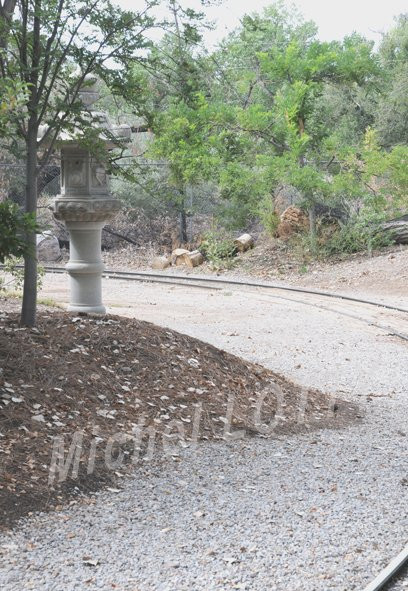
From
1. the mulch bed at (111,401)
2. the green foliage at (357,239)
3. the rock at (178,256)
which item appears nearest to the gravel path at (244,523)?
the mulch bed at (111,401)

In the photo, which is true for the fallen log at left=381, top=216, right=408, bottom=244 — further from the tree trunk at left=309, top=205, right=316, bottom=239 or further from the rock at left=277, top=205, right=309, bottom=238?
the rock at left=277, top=205, right=309, bottom=238

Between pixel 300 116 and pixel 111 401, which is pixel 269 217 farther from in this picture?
pixel 111 401

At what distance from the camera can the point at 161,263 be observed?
22.4 metres

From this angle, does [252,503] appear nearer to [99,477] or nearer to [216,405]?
[99,477]

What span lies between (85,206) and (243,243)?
13.4 metres

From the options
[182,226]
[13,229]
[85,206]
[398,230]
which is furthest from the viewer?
[182,226]

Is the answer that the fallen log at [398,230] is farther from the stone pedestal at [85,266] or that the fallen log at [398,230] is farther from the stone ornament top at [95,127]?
the stone pedestal at [85,266]

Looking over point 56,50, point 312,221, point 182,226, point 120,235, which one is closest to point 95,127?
point 56,50

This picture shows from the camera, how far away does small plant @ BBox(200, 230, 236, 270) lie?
21.8 metres

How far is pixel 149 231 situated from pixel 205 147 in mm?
3692

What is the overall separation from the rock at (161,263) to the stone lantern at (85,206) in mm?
12258

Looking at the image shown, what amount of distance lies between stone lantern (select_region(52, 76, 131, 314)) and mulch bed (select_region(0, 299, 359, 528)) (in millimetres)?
1300

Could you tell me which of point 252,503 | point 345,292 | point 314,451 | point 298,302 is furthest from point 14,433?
point 345,292

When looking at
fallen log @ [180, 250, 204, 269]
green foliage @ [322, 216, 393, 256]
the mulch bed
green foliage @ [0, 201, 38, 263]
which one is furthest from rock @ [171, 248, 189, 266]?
green foliage @ [0, 201, 38, 263]
